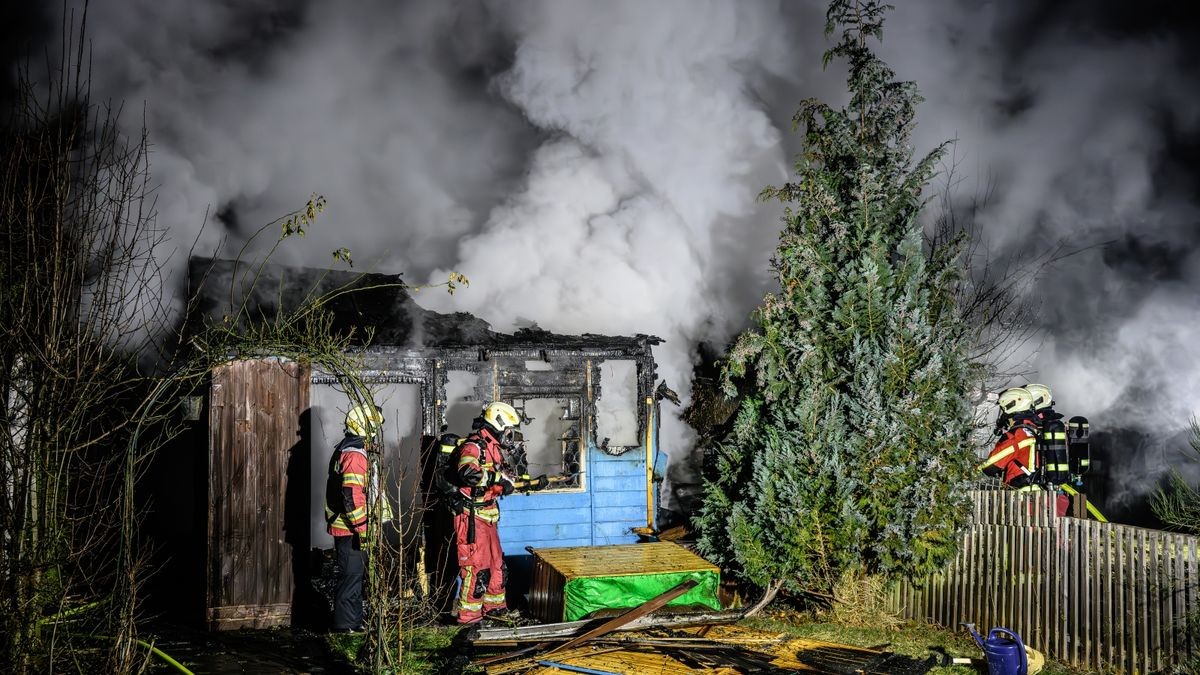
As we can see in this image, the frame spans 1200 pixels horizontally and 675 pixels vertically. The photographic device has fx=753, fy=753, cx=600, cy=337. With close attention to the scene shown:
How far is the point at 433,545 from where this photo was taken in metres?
10.5

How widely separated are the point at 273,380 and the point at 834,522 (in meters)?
6.52

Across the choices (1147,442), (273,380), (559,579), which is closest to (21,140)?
(273,380)

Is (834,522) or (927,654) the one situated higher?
(834,522)

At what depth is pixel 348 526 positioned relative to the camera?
25.6ft

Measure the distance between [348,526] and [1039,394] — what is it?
848cm

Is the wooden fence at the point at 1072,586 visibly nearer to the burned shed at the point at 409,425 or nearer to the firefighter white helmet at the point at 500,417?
the burned shed at the point at 409,425

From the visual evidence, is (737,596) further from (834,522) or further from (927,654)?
(927,654)

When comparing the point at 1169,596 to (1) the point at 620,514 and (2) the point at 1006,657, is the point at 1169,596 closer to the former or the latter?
(2) the point at 1006,657

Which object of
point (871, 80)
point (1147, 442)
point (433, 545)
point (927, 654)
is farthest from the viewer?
point (1147, 442)

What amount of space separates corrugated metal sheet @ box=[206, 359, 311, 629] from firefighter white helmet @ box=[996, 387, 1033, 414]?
8.59 meters

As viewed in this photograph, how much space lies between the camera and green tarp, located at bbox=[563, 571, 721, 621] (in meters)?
7.51

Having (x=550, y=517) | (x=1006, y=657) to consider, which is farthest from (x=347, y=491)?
(x=1006, y=657)

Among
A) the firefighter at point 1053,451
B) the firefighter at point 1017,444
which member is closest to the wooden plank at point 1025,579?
the firefighter at point 1017,444

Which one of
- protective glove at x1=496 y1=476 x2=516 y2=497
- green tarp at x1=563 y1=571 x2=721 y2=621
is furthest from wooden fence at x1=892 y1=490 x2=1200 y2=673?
protective glove at x1=496 y1=476 x2=516 y2=497
